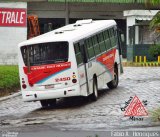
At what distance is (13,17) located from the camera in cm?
4144

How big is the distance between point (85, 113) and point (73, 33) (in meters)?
3.77

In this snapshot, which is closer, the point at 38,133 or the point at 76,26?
the point at 38,133

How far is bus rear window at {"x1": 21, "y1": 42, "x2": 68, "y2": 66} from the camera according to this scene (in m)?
22.3

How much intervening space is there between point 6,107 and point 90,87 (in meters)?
3.35

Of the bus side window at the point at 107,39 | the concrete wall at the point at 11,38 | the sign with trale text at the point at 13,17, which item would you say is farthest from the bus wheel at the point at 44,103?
the sign with trale text at the point at 13,17

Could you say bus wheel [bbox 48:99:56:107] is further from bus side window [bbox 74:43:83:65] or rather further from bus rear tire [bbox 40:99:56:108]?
bus side window [bbox 74:43:83:65]

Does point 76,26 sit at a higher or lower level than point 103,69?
higher

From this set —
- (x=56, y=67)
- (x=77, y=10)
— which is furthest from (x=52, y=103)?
(x=77, y=10)

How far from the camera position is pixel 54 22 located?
57.9 metres

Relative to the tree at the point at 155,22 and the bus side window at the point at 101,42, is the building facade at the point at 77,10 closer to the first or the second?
the bus side window at the point at 101,42

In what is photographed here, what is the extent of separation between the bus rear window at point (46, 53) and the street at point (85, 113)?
1.74 metres

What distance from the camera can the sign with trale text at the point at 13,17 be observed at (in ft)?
136

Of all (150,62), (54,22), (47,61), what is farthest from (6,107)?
(54,22)

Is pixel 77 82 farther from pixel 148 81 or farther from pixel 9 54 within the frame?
pixel 9 54
